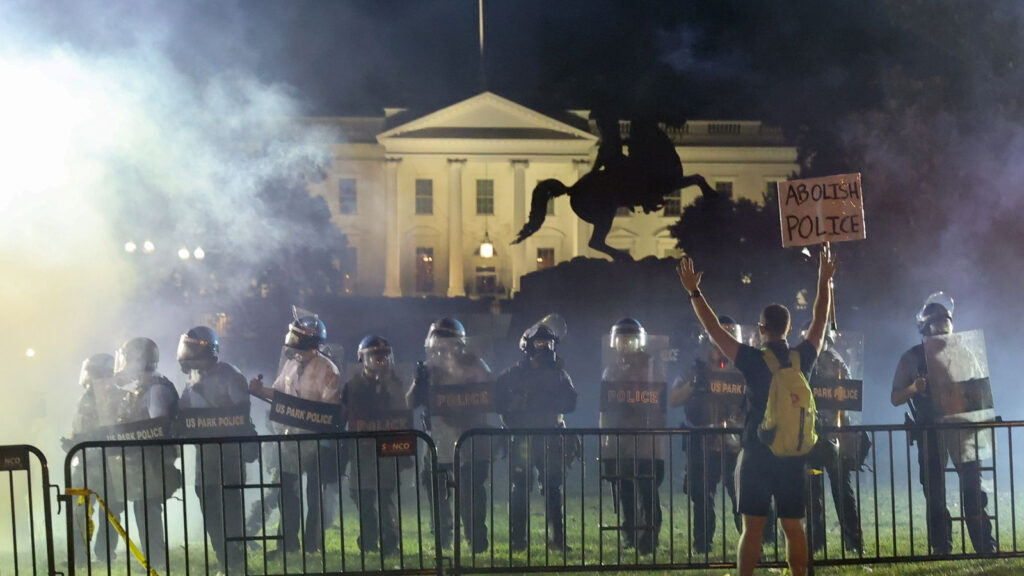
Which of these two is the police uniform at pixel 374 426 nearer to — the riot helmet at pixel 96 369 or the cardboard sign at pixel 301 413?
the cardboard sign at pixel 301 413

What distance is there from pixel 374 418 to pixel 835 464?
3.04 m

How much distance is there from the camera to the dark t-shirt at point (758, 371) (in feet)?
16.5

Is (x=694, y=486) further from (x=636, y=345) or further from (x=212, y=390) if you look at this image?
(x=212, y=390)

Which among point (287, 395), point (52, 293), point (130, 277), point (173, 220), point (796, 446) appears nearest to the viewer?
point (796, 446)

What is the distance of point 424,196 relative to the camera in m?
43.6

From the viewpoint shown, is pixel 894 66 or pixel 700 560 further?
pixel 894 66

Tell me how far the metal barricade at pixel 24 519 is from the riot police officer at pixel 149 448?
589 millimetres

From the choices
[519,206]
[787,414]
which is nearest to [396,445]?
[787,414]

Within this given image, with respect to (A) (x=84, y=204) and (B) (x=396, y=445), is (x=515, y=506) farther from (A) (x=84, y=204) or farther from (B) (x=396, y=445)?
(A) (x=84, y=204)

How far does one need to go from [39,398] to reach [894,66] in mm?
13646

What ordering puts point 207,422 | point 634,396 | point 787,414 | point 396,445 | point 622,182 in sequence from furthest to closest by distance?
point 622,182
point 634,396
point 207,422
point 396,445
point 787,414

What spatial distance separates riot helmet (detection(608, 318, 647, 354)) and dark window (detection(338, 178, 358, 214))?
123 ft

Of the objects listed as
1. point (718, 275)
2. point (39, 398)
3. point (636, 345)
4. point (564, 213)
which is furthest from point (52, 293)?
point (564, 213)

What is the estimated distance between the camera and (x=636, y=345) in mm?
7273
